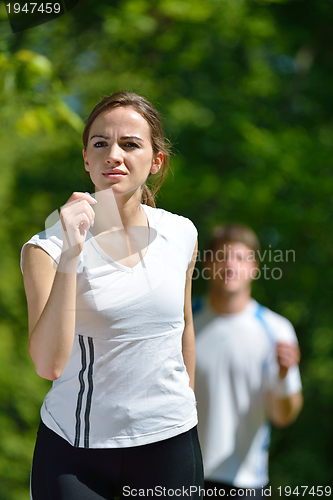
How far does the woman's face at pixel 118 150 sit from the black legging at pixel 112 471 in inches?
24.1

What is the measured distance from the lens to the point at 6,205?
5.00m

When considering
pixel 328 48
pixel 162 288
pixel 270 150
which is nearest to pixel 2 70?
pixel 162 288

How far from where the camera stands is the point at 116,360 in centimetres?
112

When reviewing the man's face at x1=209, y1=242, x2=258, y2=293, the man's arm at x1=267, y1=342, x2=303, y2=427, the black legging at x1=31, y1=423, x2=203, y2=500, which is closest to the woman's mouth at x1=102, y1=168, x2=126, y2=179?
→ the black legging at x1=31, y1=423, x2=203, y2=500

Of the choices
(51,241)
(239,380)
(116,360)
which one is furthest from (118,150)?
(239,380)

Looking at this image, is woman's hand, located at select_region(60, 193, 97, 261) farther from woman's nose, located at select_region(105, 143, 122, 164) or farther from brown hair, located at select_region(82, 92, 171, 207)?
brown hair, located at select_region(82, 92, 171, 207)

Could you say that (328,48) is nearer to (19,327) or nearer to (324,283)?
(324,283)

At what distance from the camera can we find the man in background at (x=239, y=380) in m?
1.99

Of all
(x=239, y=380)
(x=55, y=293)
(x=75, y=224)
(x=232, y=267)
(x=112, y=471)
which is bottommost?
(x=239, y=380)

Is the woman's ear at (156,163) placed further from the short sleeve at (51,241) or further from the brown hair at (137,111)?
the short sleeve at (51,241)

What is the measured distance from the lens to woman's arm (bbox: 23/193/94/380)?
100cm

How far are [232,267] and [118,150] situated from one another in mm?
1091

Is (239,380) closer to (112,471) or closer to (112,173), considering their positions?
Answer: (112,471)

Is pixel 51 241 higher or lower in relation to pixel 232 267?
higher
